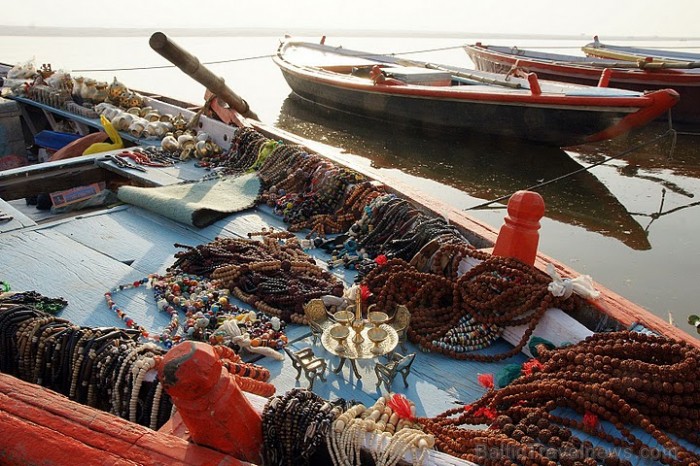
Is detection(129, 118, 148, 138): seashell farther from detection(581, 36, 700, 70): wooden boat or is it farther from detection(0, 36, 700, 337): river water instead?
detection(581, 36, 700, 70): wooden boat

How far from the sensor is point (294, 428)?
65.7 inches

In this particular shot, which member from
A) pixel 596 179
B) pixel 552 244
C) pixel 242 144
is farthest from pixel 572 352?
pixel 596 179

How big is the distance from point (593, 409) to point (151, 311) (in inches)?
84.1

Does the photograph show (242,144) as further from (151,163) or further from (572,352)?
(572,352)

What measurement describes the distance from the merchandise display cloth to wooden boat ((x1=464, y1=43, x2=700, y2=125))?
839cm

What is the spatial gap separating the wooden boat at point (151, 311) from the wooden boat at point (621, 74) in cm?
867

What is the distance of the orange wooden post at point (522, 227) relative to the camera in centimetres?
250

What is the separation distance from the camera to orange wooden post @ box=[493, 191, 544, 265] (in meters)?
2.50

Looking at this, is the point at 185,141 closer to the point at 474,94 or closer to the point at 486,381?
the point at 486,381

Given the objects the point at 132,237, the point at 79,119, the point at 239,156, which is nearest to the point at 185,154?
the point at 239,156

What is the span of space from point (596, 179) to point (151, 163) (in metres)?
7.24

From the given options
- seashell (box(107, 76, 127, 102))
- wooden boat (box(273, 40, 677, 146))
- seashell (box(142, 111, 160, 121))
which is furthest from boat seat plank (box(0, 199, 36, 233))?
wooden boat (box(273, 40, 677, 146))

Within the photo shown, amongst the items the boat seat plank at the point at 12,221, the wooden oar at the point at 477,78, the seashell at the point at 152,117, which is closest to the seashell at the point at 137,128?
the seashell at the point at 152,117

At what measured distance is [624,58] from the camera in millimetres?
15898
